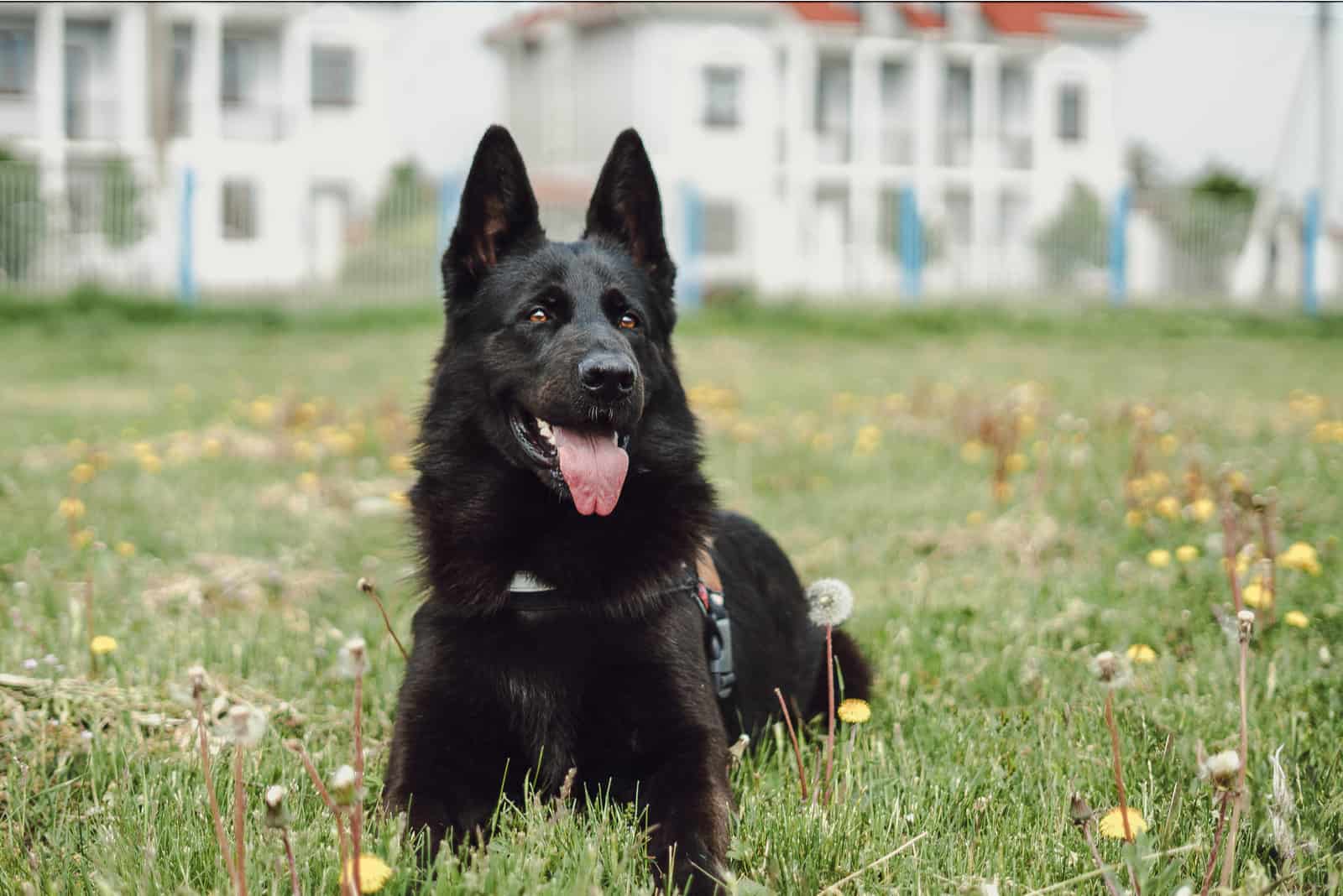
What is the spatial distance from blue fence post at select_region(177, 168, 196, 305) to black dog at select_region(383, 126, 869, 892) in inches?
597

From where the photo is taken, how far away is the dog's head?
2889mm

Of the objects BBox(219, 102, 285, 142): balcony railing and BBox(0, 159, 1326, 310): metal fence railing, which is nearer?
BBox(0, 159, 1326, 310): metal fence railing

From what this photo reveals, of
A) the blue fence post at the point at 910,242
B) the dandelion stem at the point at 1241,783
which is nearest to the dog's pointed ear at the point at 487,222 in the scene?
the dandelion stem at the point at 1241,783

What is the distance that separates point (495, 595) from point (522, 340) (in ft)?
2.14

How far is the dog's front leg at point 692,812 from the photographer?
7.45 feet

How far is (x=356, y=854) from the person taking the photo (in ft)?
5.67

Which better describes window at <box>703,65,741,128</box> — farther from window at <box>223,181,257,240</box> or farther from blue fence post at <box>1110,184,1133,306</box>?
blue fence post at <box>1110,184,1133,306</box>

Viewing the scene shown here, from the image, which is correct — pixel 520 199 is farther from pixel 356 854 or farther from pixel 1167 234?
pixel 1167 234

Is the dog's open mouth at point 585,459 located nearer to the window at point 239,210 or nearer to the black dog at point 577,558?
the black dog at point 577,558

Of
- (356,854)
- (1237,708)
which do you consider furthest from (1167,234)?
(356,854)

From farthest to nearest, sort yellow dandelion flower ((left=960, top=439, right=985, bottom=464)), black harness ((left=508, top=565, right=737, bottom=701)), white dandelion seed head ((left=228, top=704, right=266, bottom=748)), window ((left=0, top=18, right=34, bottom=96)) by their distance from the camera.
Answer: window ((left=0, top=18, right=34, bottom=96))
yellow dandelion flower ((left=960, top=439, right=985, bottom=464))
black harness ((left=508, top=565, right=737, bottom=701))
white dandelion seed head ((left=228, top=704, right=266, bottom=748))

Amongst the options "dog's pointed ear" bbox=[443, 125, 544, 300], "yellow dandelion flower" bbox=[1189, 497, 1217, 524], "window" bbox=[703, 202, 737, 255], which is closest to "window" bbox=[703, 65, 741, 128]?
"window" bbox=[703, 202, 737, 255]

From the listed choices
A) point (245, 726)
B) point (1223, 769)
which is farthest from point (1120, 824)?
point (245, 726)

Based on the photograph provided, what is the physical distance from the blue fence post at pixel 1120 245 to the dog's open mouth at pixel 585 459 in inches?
748
